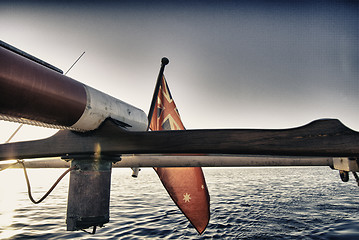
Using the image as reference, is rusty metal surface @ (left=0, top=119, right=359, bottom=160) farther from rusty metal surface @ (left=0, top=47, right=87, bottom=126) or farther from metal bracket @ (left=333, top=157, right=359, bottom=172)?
metal bracket @ (left=333, top=157, right=359, bottom=172)

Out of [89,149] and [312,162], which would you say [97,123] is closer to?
[89,149]

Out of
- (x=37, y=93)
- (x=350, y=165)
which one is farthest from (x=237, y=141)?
(x=37, y=93)

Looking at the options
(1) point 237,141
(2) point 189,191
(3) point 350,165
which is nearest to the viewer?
(1) point 237,141

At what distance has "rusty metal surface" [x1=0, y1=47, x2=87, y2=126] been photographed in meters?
1.31

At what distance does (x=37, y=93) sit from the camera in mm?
1437

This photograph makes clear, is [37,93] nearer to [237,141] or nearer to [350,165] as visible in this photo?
[237,141]

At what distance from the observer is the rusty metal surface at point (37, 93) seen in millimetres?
1307

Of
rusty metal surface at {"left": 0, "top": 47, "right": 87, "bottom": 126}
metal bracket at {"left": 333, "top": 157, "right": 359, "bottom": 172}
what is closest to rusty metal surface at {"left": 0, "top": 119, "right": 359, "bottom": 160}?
rusty metal surface at {"left": 0, "top": 47, "right": 87, "bottom": 126}

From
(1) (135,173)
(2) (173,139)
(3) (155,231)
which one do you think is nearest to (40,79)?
(2) (173,139)

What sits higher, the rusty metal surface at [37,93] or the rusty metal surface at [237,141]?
the rusty metal surface at [37,93]

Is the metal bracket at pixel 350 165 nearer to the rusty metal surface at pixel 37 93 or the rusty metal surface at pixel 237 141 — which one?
the rusty metal surface at pixel 237 141

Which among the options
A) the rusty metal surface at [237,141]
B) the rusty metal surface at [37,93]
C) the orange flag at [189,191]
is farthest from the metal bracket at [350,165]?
the orange flag at [189,191]

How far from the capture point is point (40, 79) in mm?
1462

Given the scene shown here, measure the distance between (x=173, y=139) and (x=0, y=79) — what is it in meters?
1.17
